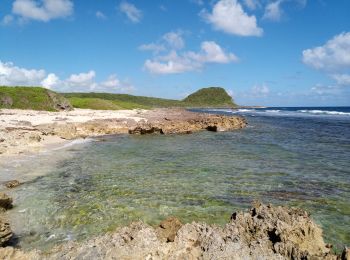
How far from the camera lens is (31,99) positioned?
7456cm

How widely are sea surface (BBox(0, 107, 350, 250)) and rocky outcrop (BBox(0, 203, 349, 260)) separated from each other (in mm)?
2954

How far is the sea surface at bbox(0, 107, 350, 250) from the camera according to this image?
12.4 meters

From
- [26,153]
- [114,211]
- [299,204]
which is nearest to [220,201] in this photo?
[299,204]

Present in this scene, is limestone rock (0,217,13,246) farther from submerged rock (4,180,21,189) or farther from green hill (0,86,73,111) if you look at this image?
green hill (0,86,73,111)

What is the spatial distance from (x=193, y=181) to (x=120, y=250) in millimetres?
10618

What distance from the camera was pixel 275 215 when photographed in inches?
359

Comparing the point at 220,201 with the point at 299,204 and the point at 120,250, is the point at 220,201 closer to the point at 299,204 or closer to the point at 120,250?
the point at 299,204

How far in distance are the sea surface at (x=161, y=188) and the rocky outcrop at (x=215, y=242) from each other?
2.95m

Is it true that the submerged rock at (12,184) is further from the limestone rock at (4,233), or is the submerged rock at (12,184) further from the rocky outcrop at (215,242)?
the rocky outcrop at (215,242)

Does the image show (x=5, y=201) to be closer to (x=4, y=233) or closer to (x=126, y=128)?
(x=4, y=233)

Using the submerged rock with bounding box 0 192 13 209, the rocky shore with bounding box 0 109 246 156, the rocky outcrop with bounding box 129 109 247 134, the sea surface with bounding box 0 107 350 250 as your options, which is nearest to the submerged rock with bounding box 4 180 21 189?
the sea surface with bounding box 0 107 350 250

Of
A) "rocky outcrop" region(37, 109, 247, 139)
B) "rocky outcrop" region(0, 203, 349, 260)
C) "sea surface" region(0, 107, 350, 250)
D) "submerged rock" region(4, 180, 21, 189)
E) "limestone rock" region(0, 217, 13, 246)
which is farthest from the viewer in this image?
"rocky outcrop" region(37, 109, 247, 139)

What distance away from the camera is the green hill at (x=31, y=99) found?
71.9 metres

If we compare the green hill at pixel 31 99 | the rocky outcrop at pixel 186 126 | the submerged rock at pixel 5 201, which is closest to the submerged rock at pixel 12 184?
the submerged rock at pixel 5 201
